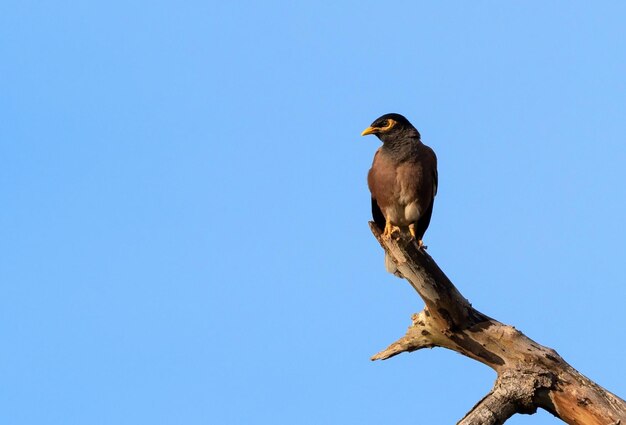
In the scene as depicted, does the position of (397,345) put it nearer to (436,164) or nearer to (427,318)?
(427,318)

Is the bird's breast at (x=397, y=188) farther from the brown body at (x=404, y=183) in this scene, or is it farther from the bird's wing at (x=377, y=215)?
the bird's wing at (x=377, y=215)

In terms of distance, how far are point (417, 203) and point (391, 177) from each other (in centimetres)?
40

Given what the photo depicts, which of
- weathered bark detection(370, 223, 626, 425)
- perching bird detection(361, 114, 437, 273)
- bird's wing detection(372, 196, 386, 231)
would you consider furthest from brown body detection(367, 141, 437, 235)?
weathered bark detection(370, 223, 626, 425)

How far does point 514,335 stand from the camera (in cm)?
770

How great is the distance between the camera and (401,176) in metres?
9.73

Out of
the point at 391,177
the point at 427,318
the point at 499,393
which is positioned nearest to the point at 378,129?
the point at 391,177

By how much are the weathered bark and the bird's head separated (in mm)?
2273

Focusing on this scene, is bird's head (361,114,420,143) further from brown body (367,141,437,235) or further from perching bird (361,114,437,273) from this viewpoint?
brown body (367,141,437,235)

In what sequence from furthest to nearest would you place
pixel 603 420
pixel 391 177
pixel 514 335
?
1. pixel 391 177
2. pixel 514 335
3. pixel 603 420

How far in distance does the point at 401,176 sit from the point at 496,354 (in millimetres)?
2572

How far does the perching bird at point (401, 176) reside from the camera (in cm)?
977

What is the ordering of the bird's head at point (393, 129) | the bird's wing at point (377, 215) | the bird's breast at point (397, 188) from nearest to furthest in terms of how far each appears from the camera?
the bird's breast at point (397, 188)
the bird's head at point (393, 129)
the bird's wing at point (377, 215)

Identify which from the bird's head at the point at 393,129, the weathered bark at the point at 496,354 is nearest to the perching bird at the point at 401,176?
the bird's head at the point at 393,129

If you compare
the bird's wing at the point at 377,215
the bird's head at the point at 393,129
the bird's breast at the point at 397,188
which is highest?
the bird's head at the point at 393,129
